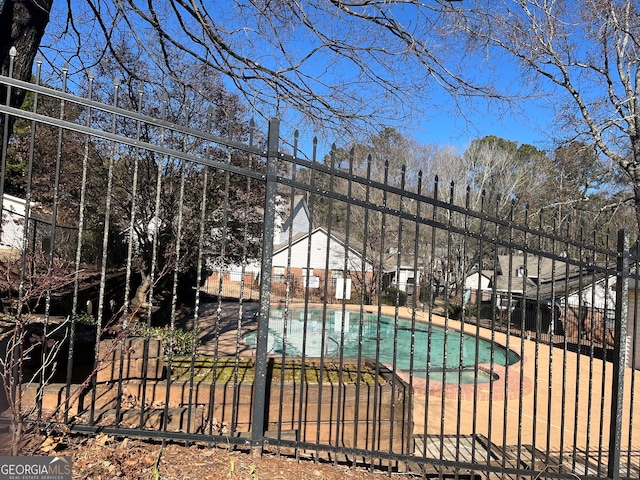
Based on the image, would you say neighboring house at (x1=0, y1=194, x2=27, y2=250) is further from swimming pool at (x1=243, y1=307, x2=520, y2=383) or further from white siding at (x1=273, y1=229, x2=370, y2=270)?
white siding at (x1=273, y1=229, x2=370, y2=270)

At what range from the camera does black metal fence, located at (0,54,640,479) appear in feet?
8.98

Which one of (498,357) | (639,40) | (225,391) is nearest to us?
(225,391)

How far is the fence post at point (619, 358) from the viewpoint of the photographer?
3.46 metres

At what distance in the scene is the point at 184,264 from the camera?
980 cm

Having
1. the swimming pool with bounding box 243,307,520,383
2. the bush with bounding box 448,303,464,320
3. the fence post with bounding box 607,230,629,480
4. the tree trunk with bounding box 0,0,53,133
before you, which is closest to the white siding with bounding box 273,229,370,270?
the bush with bounding box 448,303,464,320

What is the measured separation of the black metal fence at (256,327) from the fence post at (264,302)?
0.01 meters

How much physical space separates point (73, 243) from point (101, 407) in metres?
7.45

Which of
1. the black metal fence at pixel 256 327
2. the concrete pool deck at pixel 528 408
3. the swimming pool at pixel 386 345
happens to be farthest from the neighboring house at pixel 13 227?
the swimming pool at pixel 386 345

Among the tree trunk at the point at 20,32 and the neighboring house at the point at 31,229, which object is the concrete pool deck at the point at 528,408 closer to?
the neighboring house at the point at 31,229

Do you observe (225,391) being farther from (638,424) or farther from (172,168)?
(638,424)

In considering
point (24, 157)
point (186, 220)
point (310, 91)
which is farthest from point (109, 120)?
point (310, 91)

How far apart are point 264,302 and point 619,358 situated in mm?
2828

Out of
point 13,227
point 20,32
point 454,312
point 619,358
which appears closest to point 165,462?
point 619,358

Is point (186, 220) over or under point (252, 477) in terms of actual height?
over
